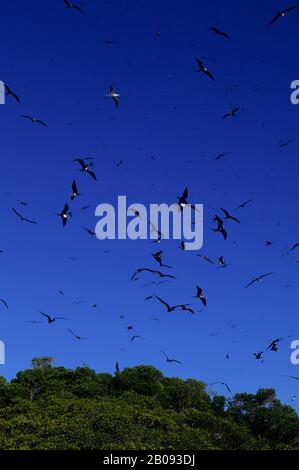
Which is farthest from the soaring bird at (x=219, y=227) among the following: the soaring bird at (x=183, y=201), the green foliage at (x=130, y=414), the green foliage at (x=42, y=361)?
the green foliage at (x=42, y=361)

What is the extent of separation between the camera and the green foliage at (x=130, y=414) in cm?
4756

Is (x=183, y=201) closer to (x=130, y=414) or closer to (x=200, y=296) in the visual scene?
(x=200, y=296)

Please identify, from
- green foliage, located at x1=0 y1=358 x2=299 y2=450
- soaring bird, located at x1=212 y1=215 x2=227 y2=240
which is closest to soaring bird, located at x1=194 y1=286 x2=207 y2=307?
soaring bird, located at x1=212 y1=215 x2=227 y2=240

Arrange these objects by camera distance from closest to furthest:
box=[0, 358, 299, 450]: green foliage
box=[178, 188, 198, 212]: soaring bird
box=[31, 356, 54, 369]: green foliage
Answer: box=[178, 188, 198, 212]: soaring bird → box=[0, 358, 299, 450]: green foliage → box=[31, 356, 54, 369]: green foliage

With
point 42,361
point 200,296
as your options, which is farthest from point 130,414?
point 42,361

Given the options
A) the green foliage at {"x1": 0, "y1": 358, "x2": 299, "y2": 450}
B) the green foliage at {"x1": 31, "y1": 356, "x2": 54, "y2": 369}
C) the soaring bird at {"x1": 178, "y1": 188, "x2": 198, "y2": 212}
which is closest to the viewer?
the soaring bird at {"x1": 178, "y1": 188, "x2": 198, "y2": 212}

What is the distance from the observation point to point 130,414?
52.2 m

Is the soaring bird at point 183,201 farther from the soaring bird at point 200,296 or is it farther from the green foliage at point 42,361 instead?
the green foliage at point 42,361

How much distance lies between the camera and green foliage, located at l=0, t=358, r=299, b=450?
47.6m

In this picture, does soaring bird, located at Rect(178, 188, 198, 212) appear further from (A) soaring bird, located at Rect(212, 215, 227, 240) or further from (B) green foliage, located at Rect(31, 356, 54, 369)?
(B) green foliage, located at Rect(31, 356, 54, 369)

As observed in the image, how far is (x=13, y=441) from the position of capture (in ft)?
153

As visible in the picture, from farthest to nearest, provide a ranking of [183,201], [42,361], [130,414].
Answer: [42,361] < [130,414] < [183,201]
